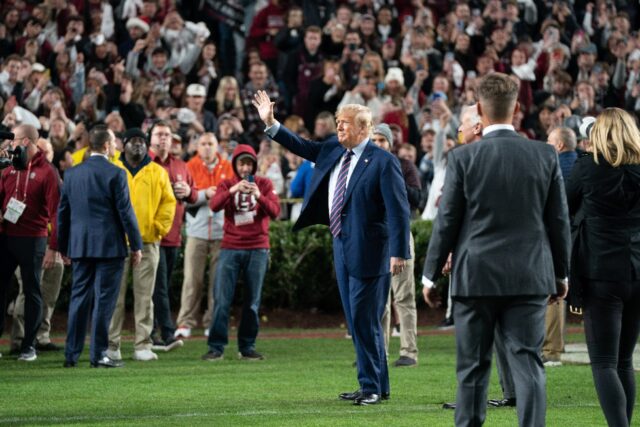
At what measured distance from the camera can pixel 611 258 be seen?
7.73 m

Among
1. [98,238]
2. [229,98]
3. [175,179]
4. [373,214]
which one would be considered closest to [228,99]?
[229,98]

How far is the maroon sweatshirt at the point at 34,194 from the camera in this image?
511 inches

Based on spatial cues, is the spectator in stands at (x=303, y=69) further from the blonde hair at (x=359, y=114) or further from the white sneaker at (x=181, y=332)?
the blonde hair at (x=359, y=114)

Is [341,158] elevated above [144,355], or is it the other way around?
[341,158]

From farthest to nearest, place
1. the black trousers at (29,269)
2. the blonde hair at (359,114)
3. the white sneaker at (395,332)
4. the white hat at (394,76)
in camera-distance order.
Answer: the white hat at (394,76) < the white sneaker at (395,332) < the black trousers at (29,269) < the blonde hair at (359,114)

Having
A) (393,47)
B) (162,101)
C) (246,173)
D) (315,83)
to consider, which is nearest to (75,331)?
(246,173)

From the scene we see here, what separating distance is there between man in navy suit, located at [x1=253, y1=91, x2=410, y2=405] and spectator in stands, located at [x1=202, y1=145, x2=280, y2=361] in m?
3.16

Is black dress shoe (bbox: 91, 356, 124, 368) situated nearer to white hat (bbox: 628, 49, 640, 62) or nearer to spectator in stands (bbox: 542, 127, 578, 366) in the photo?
spectator in stands (bbox: 542, 127, 578, 366)

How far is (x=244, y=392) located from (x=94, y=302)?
8.54ft

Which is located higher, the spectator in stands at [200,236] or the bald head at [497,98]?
the bald head at [497,98]

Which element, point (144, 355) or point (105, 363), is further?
point (144, 355)

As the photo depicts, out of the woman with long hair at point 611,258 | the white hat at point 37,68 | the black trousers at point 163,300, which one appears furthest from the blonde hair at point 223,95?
the woman with long hair at point 611,258

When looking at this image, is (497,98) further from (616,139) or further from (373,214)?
(373,214)

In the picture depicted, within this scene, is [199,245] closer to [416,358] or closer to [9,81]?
[416,358]
